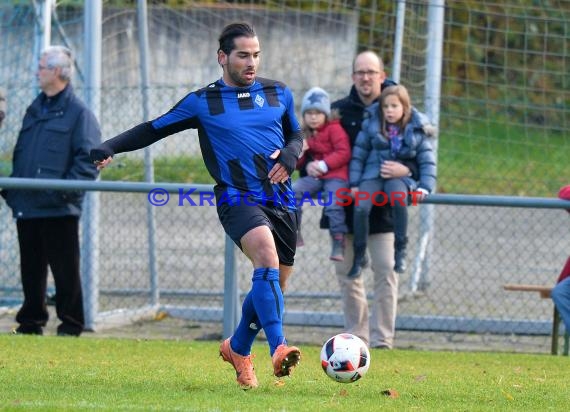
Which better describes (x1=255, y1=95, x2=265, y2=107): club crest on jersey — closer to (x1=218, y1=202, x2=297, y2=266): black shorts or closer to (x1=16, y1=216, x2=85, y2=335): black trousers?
(x1=218, y1=202, x2=297, y2=266): black shorts

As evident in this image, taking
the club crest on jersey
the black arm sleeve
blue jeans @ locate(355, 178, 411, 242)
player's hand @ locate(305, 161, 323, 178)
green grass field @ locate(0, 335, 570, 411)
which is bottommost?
green grass field @ locate(0, 335, 570, 411)

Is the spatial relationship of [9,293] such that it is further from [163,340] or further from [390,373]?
[390,373]

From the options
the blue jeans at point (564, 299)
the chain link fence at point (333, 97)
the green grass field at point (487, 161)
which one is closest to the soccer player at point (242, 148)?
the blue jeans at point (564, 299)

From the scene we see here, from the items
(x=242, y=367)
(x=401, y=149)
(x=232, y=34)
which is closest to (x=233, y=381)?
(x=242, y=367)

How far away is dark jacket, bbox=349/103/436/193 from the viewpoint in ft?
32.1

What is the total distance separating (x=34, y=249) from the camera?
1069cm

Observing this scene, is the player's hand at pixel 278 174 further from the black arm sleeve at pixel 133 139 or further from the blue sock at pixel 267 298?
the black arm sleeve at pixel 133 139

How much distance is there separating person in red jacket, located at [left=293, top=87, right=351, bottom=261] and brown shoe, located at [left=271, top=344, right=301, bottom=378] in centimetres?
342

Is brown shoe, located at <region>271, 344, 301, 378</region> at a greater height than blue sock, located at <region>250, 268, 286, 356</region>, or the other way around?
blue sock, located at <region>250, 268, 286, 356</region>

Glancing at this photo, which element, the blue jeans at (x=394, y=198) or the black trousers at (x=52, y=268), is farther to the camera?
the black trousers at (x=52, y=268)

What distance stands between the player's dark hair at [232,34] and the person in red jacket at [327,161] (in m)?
2.82

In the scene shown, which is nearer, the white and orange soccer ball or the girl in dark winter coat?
the white and orange soccer ball

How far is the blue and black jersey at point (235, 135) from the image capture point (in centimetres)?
723

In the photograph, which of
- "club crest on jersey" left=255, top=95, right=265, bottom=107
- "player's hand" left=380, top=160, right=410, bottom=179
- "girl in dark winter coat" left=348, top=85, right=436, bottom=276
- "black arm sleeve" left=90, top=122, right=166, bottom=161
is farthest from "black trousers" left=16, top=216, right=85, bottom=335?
"club crest on jersey" left=255, top=95, right=265, bottom=107
